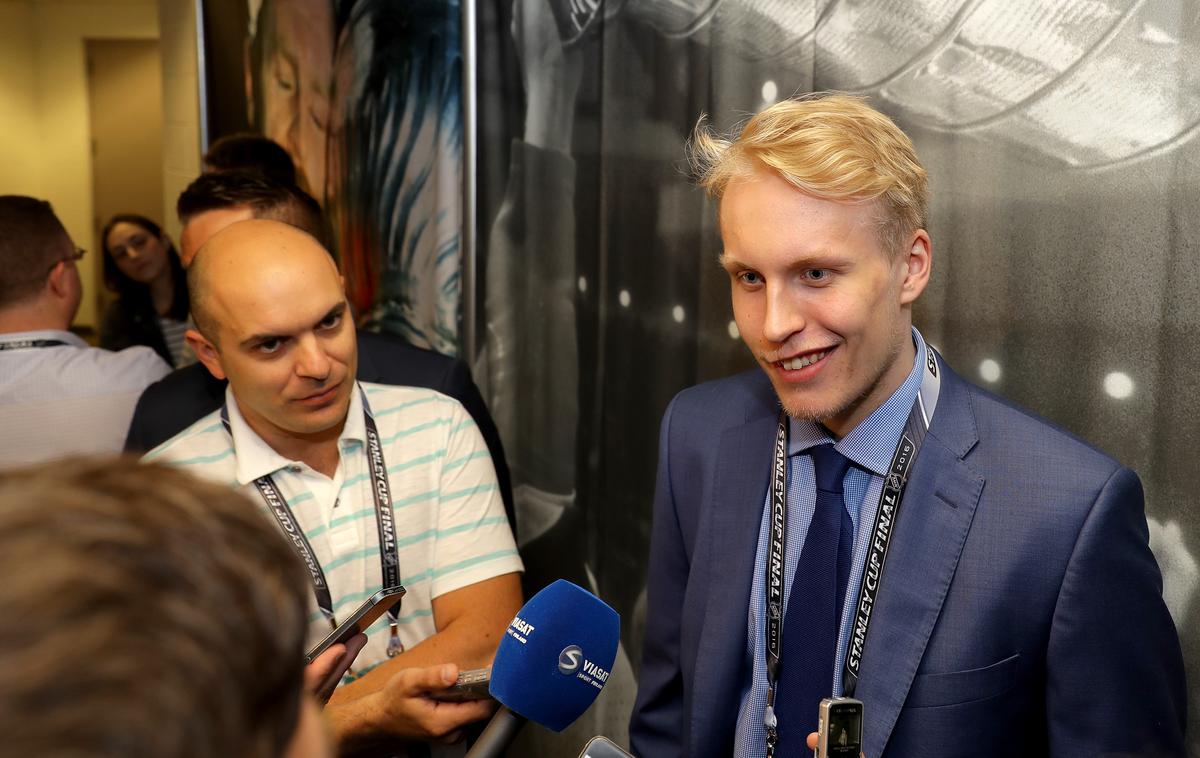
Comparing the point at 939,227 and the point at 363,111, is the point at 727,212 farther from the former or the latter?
the point at 363,111

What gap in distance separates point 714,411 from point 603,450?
1.37 meters

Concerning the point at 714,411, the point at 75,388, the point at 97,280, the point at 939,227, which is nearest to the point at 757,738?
the point at 714,411

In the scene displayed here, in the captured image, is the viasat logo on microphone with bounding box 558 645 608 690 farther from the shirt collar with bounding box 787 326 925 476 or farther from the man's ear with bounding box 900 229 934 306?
the man's ear with bounding box 900 229 934 306

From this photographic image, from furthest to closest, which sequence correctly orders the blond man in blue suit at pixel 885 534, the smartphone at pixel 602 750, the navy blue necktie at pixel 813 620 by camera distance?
1. the navy blue necktie at pixel 813 620
2. the blond man in blue suit at pixel 885 534
3. the smartphone at pixel 602 750

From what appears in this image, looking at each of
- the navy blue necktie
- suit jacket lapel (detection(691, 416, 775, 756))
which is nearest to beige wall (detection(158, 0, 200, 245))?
suit jacket lapel (detection(691, 416, 775, 756))

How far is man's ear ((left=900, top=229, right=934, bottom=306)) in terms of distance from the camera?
5.29 ft

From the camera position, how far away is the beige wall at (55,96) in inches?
450

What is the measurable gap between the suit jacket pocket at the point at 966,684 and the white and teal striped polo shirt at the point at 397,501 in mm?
880

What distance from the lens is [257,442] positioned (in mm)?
2062

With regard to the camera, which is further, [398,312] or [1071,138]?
[398,312]

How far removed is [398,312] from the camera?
4309 millimetres

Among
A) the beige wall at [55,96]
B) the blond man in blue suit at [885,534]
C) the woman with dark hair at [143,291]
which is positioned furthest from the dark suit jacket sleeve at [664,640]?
the beige wall at [55,96]

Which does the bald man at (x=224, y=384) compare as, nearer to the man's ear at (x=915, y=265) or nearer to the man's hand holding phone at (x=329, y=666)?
the man's hand holding phone at (x=329, y=666)

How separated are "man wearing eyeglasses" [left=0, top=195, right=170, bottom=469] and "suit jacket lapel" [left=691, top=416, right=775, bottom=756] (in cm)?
192
